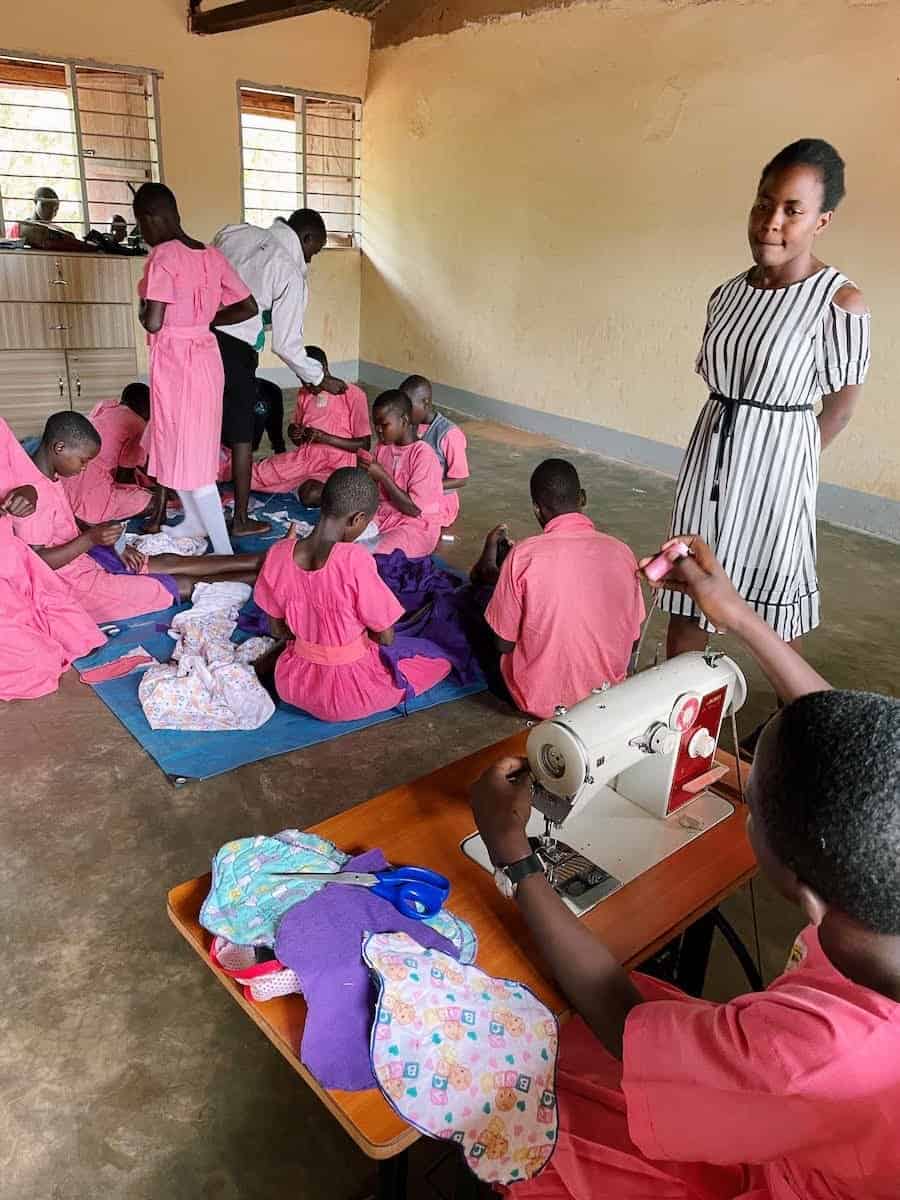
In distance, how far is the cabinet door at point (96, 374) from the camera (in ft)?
22.1

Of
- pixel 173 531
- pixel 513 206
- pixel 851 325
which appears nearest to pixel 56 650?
pixel 173 531

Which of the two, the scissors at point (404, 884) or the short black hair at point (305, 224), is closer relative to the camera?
the scissors at point (404, 884)

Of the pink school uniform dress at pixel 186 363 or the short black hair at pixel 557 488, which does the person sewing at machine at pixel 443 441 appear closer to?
the pink school uniform dress at pixel 186 363

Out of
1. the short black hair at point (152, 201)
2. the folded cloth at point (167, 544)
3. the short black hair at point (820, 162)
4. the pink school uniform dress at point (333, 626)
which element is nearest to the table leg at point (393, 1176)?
the pink school uniform dress at point (333, 626)

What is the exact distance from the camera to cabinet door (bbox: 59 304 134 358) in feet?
21.8

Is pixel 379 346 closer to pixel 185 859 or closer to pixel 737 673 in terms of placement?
pixel 185 859

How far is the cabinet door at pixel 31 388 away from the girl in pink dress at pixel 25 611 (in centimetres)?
371

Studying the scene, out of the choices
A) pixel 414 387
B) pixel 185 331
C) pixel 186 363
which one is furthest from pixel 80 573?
pixel 414 387

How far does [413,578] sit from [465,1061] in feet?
9.53

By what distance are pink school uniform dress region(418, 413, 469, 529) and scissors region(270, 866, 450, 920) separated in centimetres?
328

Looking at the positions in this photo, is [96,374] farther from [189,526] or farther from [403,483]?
[403,483]

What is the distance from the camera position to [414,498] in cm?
420

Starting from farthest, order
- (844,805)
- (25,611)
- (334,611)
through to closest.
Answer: (25,611) → (334,611) → (844,805)

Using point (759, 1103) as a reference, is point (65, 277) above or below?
above
